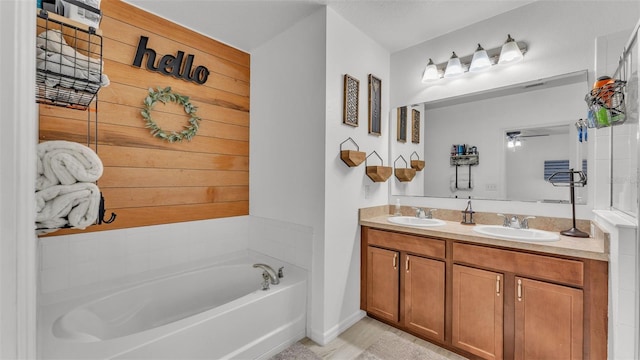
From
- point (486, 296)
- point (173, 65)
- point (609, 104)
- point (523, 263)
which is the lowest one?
point (486, 296)

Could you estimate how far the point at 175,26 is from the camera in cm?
235

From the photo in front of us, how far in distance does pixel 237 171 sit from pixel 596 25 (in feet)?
9.69

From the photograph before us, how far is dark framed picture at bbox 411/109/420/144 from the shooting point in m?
2.72

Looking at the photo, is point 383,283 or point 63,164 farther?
point 383,283

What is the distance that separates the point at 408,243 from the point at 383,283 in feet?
1.42

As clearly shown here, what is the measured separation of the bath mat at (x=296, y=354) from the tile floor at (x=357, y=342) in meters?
0.04

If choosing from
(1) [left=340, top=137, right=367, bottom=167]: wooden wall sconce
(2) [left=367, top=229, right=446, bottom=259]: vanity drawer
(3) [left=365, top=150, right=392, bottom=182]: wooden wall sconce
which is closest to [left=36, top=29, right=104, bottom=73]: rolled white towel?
(1) [left=340, top=137, right=367, bottom=167]: wooden wall sconce

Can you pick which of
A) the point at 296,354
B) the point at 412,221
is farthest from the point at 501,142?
the point at 296,354

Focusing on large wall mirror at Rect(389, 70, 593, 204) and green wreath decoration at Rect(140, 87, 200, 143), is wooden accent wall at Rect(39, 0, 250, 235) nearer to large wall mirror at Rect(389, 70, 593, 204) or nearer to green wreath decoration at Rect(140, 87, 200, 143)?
green wreath decoration at Rect(140, 87, 200, 143)

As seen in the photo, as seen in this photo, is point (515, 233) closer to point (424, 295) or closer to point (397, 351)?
point (424, 295)

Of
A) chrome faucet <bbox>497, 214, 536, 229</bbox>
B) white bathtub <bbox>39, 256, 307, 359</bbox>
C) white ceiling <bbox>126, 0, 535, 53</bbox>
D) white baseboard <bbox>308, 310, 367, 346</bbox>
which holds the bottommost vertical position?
white baseboard <bbox>308, 310, 367, 346</bbox>

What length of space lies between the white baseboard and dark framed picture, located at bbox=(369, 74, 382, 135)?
1.65m

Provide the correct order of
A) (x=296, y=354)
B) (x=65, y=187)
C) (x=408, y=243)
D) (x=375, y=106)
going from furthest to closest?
(x=375, y=106)
(x=408, y=243)
(x=296, y=354)
(x=65, y=187)

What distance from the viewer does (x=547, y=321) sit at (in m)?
1.61
